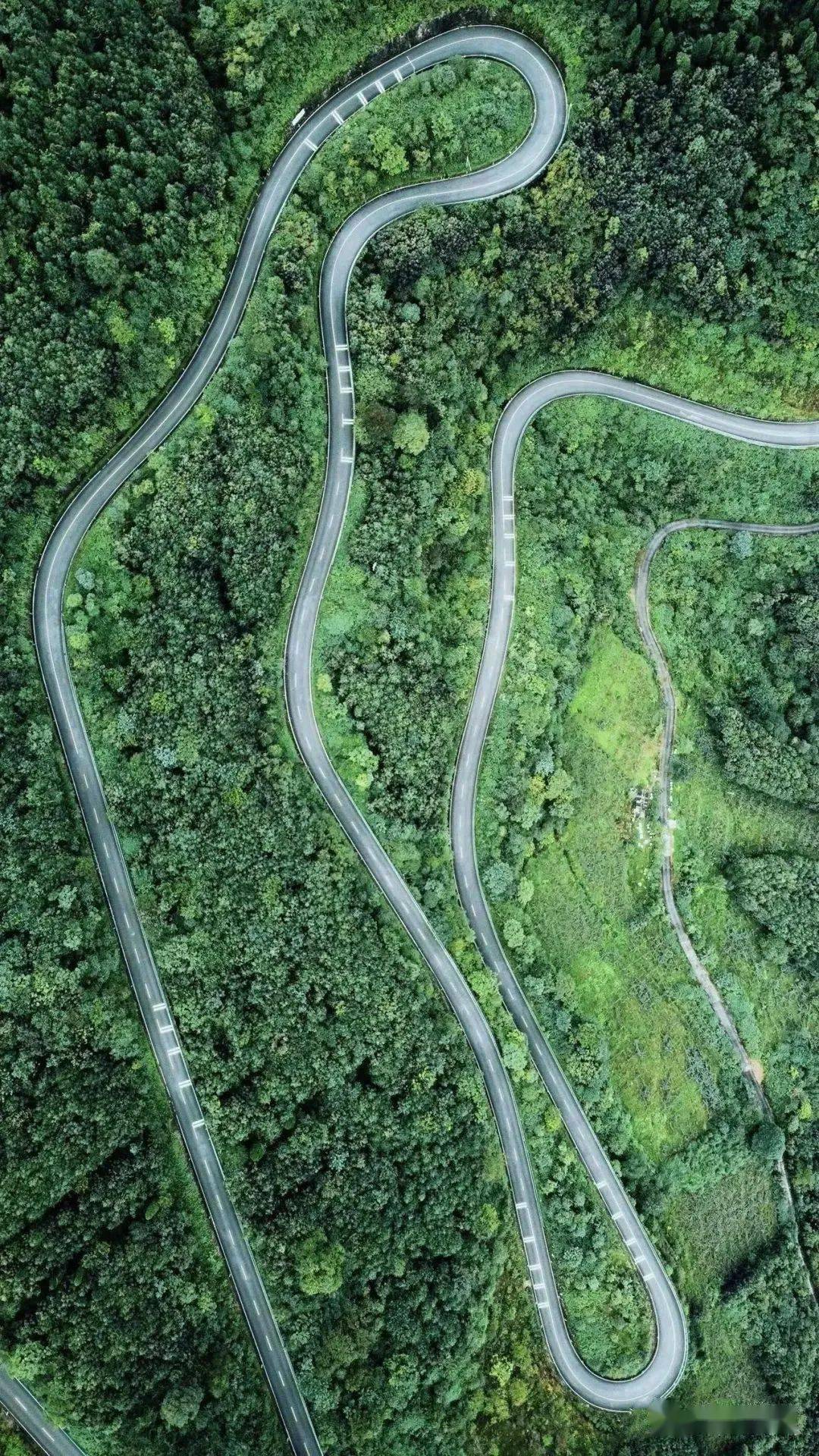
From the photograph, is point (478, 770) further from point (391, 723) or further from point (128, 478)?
point (128, 478)

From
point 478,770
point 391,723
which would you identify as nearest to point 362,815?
point 391,723

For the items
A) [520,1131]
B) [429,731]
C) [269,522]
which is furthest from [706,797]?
[269,522]

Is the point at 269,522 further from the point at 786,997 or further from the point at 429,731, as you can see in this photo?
the point at 786,997

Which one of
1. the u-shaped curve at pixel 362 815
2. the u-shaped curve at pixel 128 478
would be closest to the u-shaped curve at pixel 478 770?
the u-shaped curve at pixel 362 815

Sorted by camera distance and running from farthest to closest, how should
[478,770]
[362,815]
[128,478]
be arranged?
[478,770] < [362,815] < [128,478]

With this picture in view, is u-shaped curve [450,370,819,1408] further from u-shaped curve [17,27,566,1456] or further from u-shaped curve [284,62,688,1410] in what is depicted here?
u-shaped curve [17,27,566,1456]

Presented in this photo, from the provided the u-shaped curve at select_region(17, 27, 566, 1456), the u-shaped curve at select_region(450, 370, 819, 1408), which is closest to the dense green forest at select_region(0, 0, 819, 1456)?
the u-shaped curve at select_region(17, 27, 566, 1456)

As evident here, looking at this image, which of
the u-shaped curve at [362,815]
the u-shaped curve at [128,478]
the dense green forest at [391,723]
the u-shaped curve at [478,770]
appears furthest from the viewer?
the u-shaped curve at [478,770]

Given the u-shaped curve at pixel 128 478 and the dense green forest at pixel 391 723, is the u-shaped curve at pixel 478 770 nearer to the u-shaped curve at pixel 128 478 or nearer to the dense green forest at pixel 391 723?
the dense green forest at pixel 391 723
